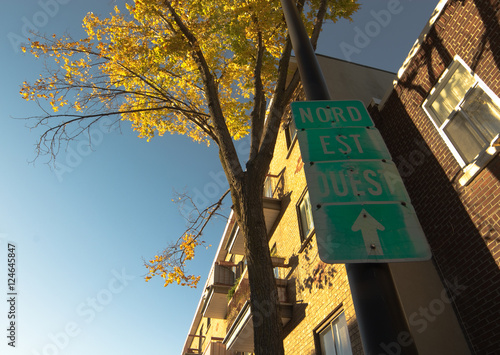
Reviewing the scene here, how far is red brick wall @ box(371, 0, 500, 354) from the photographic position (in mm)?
5664

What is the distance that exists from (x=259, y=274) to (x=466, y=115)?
16.3 feet

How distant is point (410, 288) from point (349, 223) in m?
5.23

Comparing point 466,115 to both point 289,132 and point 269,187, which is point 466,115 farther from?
point 269,187

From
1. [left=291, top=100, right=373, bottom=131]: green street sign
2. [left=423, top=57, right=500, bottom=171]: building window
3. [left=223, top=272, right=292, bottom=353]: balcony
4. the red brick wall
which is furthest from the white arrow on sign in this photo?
[left=223, top=272, right=292, bottom=353]: balcony

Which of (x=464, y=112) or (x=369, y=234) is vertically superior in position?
(x=464, y=112)

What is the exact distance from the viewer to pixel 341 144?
2.83 meters

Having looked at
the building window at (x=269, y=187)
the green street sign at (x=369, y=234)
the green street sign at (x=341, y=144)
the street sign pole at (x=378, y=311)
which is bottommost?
the street sign pole at (x=378, y=311)

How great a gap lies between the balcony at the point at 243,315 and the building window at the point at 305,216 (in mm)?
1544

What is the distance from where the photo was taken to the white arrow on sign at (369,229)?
2.13 metres

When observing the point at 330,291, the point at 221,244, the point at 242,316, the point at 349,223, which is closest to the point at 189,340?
the point at 221,244

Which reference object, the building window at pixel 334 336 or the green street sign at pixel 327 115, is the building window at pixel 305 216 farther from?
the green street sign at pixel 327 115

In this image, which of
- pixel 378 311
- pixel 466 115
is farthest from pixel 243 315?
pixel 378 311

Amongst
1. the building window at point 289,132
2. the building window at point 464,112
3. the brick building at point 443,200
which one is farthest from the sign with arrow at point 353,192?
the building window at point 289,132

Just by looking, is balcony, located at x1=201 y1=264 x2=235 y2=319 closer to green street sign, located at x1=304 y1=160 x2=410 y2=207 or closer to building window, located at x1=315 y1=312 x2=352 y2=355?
building window, located at x1=315 y1=312 x2=352 y2=355
